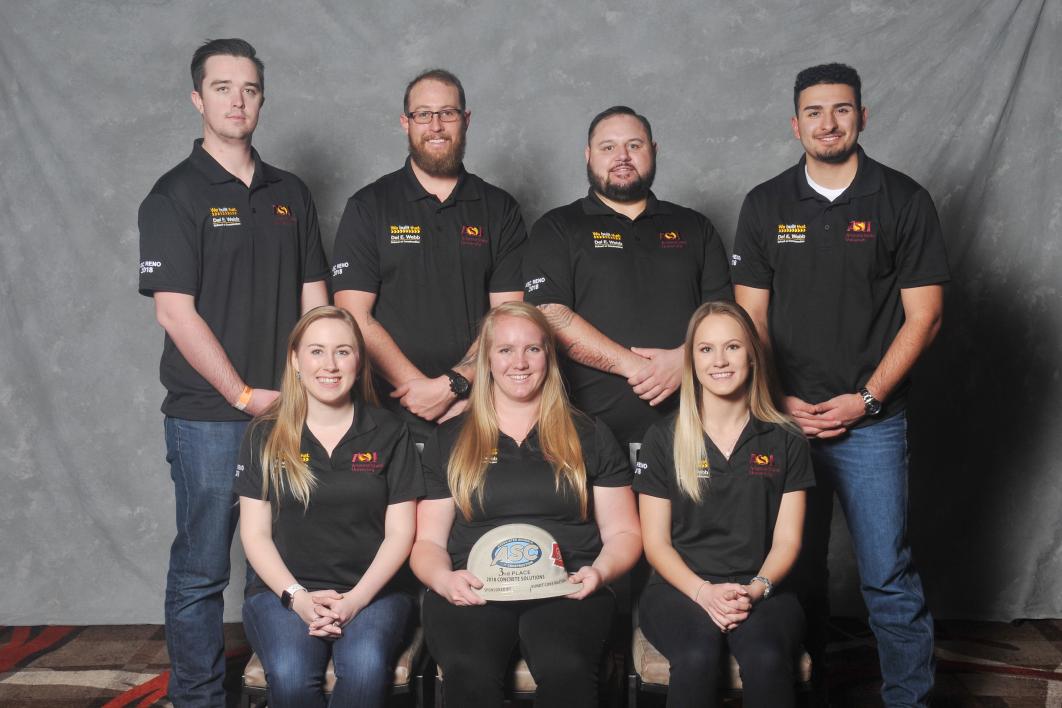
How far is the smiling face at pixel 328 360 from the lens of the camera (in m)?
2.72

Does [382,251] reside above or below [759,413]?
above

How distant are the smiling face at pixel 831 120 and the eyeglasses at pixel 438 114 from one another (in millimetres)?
1056

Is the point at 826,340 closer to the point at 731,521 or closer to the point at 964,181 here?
the point at 731,521

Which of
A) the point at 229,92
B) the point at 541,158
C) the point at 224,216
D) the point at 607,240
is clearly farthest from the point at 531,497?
the point at 541,158

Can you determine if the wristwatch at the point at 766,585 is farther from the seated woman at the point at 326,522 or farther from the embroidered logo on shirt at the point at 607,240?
the embroidered logo on shirt at the point at 607,240

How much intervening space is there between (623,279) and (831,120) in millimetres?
753

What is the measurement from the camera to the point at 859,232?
9.50 feet

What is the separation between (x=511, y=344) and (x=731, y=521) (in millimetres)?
747

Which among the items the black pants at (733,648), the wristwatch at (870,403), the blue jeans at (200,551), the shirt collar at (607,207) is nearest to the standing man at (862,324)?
the wristwatch at (870,403)

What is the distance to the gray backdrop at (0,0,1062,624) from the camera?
13.1ft

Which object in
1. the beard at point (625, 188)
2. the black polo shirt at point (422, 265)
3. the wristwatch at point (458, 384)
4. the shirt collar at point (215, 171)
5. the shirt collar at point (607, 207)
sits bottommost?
the wristwatch at point (458, 384)

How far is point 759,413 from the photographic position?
9.06 ft

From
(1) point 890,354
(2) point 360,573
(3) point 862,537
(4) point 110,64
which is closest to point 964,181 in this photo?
(1) point 890,354

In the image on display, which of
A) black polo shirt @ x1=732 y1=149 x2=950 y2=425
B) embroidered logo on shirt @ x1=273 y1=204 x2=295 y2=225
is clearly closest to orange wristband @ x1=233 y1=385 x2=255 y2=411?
embroidered logo on shirt @ x1=273 y1=204 x2=295 y2=225
